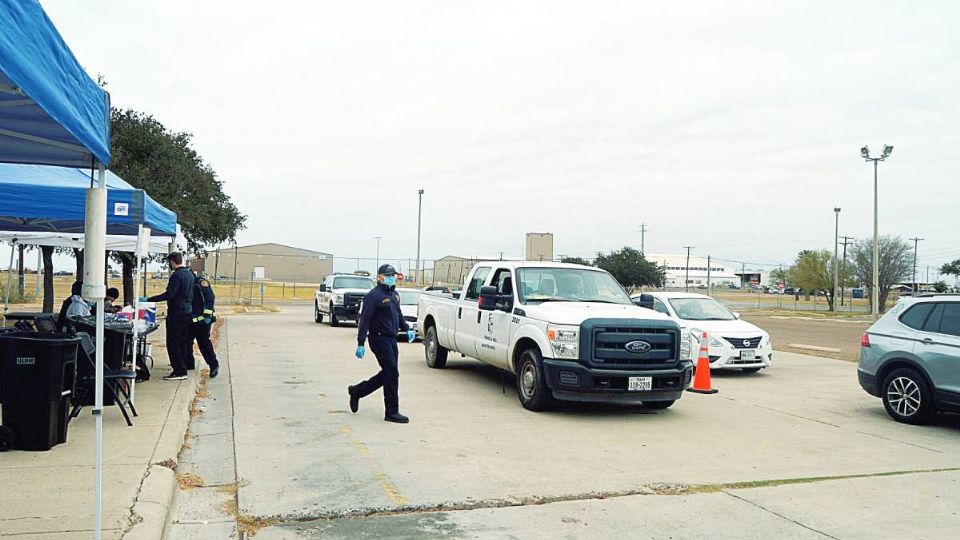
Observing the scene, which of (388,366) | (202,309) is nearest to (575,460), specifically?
(388,366)

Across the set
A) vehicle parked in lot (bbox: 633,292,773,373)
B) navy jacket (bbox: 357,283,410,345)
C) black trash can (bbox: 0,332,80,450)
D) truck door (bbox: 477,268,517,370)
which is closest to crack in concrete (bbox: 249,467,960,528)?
black trash can (bbox: 0,332,80,450)

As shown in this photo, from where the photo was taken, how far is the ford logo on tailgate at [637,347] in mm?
10047

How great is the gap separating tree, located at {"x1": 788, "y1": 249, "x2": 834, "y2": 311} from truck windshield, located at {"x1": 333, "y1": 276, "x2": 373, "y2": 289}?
52515 millimetres

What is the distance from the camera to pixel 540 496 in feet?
21.5

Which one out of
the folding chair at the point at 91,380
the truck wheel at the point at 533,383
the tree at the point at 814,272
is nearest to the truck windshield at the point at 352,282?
the truck wheel at the point at 533,383

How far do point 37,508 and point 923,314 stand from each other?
1009 cm

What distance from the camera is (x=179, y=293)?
11594 millimetres

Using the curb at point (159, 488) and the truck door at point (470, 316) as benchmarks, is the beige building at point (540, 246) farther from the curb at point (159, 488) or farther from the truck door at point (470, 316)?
the curb at point (159, 488)

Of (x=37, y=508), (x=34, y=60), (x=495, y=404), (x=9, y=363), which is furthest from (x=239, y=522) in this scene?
(x=495, y=404)

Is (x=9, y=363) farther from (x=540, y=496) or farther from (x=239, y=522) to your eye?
(x=540, y=496)

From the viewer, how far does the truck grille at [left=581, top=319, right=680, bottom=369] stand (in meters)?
9.94

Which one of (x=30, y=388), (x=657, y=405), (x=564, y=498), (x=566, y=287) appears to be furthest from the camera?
(x=566, y=287)

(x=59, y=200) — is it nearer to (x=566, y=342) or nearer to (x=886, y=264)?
(x=566, y=342)

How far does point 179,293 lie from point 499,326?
186 inches
